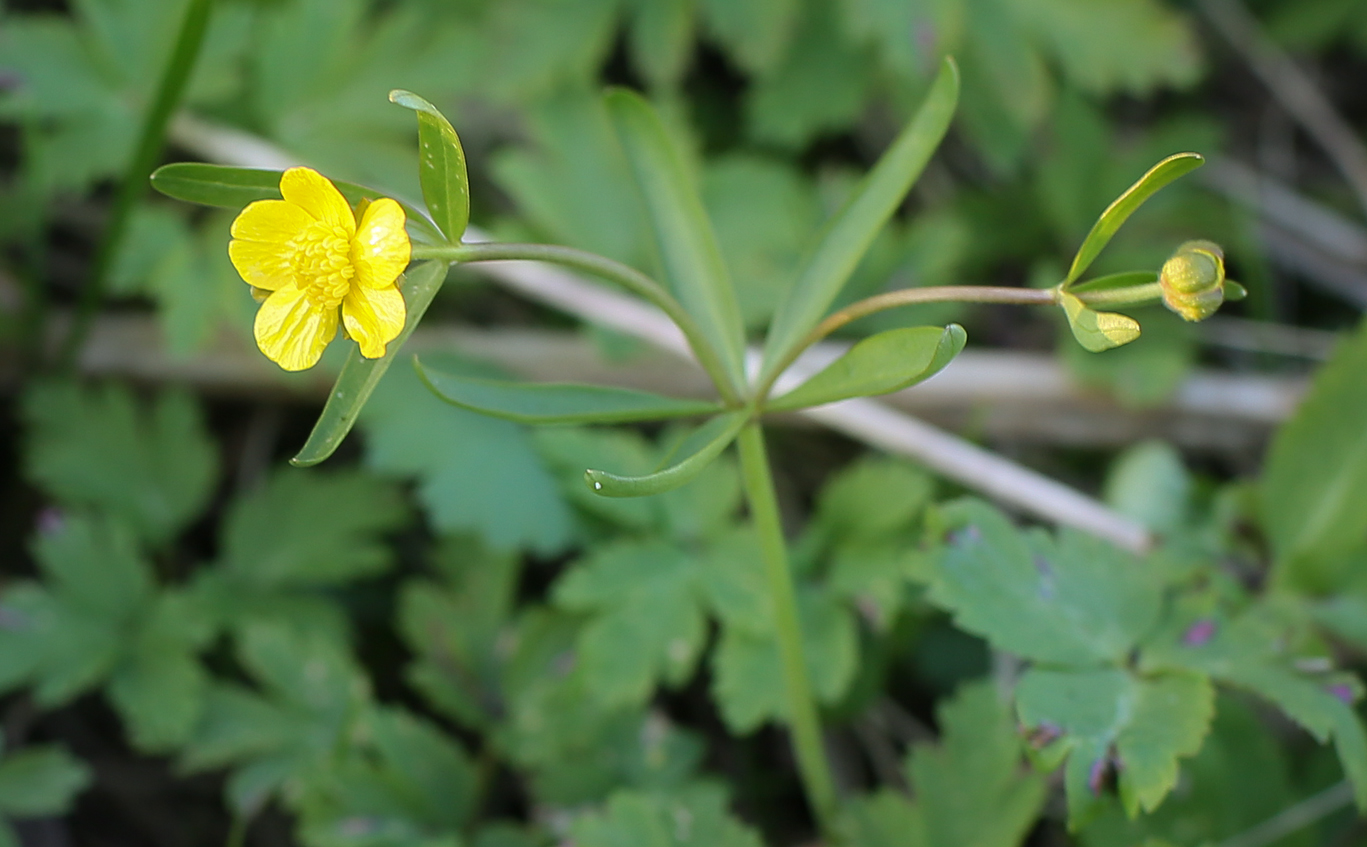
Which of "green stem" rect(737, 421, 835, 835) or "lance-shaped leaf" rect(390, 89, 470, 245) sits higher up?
"lance-shaped leaf" rect(390, 89, 470, 245)

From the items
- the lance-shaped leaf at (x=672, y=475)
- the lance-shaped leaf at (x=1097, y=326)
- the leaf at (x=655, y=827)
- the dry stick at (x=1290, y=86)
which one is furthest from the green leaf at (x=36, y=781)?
the dry stick at (x=1290, y=86)

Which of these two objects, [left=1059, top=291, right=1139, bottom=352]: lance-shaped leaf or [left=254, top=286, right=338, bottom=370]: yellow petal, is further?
[left=254, top=286, right=338, bottom=370]: yellow petal

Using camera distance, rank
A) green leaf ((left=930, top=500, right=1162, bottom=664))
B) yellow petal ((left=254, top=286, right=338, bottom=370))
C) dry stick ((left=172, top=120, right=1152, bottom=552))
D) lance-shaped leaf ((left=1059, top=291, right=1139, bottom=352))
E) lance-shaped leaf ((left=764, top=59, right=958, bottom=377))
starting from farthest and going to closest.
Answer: dry stick ((left=172, top=120, right=1152, bottom=552)) → green leaf ((left=930, top=500, right=1162, bottom=664)) → lance-shaped leaf ((left=764, top=59, right=958, bottom=377)) → yellow petal ((left=254, top=286, right=338, bottom=370)) → lance-shaped leaf ((left=1059, top=291, right=1139, bottom=352))

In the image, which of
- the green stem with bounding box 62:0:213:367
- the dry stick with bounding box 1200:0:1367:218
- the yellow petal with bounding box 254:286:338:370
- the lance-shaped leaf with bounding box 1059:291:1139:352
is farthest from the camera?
the dry stick with bounding box 1200:0:1367:218

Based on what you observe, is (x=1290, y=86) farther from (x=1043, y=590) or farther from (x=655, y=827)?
(x=655, y=827)

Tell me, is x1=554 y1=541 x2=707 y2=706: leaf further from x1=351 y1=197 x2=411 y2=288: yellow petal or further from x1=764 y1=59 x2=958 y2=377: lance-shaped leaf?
x1=351 y1=197 x2=411 y2=288: yellow petal

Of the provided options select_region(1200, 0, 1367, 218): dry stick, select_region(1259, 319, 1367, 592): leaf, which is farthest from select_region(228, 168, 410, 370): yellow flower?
select_region(1200, 0, 1367, 218): dry stick

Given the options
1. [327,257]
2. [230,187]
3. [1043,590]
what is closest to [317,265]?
[327,257]
